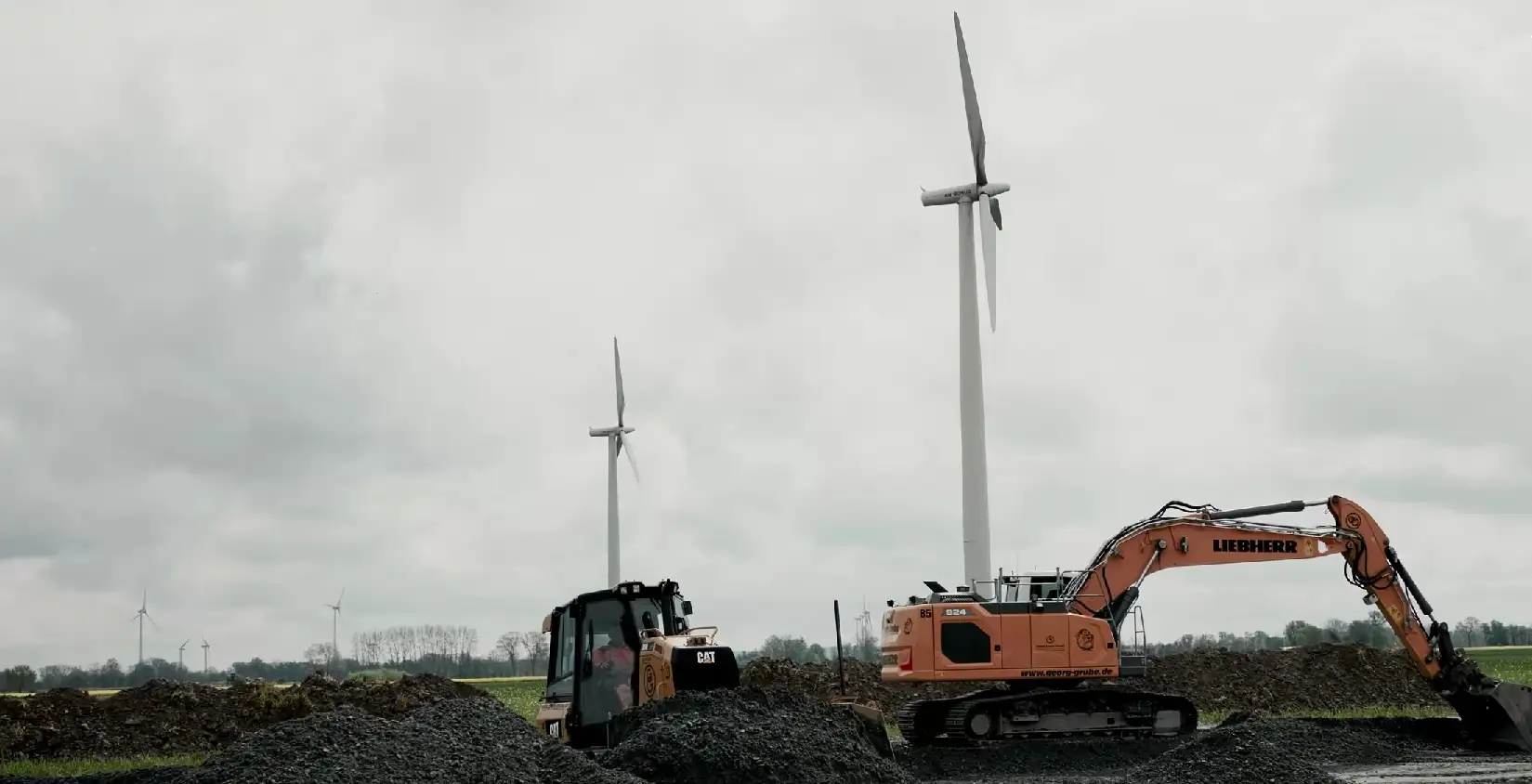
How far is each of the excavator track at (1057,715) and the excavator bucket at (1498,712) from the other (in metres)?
4.18

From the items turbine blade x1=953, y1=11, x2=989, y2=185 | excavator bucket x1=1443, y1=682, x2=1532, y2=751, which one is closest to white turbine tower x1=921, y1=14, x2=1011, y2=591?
turbine blade x1=953, y1=11, x2=989, y2=185

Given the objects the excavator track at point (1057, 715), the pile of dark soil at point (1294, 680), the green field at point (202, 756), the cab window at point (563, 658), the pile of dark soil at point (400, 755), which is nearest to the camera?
the pile of dark soil at point (400, 755)

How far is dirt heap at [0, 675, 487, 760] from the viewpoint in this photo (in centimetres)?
2866

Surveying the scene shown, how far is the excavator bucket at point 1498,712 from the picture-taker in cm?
2139

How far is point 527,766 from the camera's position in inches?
583

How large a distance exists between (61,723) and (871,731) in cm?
1978

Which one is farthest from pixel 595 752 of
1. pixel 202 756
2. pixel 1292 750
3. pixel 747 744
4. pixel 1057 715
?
pixel 202 756

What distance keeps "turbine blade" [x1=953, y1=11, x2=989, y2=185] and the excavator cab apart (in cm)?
1711

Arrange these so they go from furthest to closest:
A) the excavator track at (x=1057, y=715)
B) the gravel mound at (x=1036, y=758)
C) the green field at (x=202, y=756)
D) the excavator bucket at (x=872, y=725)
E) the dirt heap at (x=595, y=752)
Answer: the green field at (x=202, y=756) → the excavator track at (x=1057, y=715) → the gravel mound at (x=1036, y=758) → the excavator bucket at (x=872, y=725) → the dirt heap at (x=595, y=752)

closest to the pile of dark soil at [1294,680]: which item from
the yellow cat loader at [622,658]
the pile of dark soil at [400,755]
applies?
the yellow cat loader at [622,658]

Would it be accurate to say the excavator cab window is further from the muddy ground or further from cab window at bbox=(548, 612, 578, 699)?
the muddy ground

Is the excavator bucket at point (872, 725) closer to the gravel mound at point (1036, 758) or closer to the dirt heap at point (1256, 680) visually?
the gravel mound at point (1036, 758)

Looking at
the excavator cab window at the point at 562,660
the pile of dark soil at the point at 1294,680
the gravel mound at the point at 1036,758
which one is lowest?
the pile of dark soil at the point at 1294,680

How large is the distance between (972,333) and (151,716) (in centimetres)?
1851
